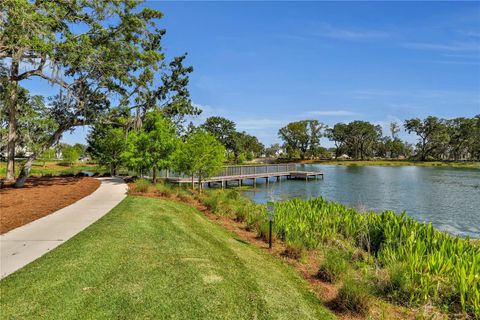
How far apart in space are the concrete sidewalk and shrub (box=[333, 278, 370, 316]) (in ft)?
21.0

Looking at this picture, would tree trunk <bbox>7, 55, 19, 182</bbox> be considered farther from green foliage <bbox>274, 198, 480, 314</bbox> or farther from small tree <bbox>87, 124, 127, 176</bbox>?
green foliage <bbox>274, 198, 480, 314</bbox>

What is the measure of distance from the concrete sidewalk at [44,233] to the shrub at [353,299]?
639cm

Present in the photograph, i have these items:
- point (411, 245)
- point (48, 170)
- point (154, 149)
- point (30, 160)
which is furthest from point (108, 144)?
point (411, 245)

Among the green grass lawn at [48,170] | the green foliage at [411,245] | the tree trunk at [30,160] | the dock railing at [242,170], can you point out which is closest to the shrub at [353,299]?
the green foliage at [411,245]

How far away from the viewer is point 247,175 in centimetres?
3922

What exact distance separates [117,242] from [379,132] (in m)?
126

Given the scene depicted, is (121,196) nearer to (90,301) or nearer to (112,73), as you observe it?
(112,73)

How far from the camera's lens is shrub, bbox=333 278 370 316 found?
5445 mm

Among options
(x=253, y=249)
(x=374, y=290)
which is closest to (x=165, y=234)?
(x=253, y=249)

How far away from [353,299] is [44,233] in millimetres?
8298

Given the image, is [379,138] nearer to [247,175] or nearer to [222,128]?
[222,128]

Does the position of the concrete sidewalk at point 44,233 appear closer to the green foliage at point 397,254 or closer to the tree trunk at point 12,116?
the green foliage at point 397,254

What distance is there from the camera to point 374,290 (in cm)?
634

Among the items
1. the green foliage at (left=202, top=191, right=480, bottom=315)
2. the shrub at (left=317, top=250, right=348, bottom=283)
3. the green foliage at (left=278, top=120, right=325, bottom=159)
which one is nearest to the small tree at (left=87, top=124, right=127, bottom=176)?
the green foliage at (left=202, top=191, right=480, bottom=315)
